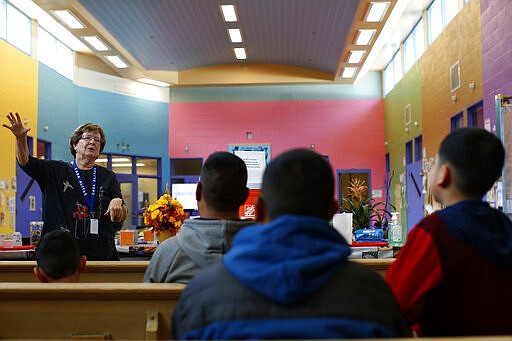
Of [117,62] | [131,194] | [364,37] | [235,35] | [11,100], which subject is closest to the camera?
[11,100]

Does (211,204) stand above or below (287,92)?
below

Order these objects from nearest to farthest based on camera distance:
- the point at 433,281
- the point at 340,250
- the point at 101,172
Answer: the point at 340,250, the point at 433,281, the point at 101,172

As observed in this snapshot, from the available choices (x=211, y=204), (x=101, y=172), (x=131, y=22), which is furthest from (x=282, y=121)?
(x=211, y=204)

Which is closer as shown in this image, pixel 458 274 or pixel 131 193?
pixel 458 274

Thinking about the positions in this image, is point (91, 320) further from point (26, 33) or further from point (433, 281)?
point (26, 33)

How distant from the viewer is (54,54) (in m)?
12.0

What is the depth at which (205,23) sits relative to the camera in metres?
11.2

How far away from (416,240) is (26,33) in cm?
1069

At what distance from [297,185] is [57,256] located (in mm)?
1277

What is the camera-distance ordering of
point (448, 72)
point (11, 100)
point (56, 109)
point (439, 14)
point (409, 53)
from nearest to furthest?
point (448, 72) → point (11, 100) → point (439, 14) → point (56, 109) → point (409, 53)

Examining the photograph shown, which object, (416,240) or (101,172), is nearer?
(416,240)

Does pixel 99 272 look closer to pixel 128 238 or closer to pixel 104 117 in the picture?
pixel 128 238

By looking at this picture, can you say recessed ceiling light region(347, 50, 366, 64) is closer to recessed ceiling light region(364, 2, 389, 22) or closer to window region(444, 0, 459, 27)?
recessed ceiling light region(364, 2, 389, 22)

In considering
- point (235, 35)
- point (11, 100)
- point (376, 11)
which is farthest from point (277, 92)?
point (11, 100)
